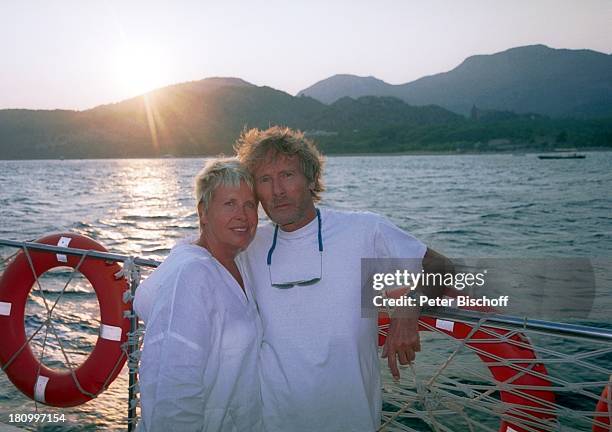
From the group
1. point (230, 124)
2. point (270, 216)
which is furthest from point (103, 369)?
point (230, 124)

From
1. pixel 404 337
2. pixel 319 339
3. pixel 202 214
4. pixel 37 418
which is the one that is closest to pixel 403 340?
pixel 404 337

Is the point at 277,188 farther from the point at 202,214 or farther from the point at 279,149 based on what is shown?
the point at 202,214

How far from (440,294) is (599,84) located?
712ft

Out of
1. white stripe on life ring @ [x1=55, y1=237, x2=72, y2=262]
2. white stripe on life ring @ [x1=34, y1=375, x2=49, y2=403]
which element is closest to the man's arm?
white stripe on life ring @ [x1=55, y1=237, x2=72, y2=262]

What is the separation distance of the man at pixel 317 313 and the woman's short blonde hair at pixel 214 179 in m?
0.20

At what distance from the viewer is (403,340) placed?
73.0 inches

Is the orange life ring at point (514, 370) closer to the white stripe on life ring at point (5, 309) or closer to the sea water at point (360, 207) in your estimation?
the sea water at point (360, 207)

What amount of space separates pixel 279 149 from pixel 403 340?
890 millimetres

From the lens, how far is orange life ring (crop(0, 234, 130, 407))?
2.88 metres

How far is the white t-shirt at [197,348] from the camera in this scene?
1480 millimetres

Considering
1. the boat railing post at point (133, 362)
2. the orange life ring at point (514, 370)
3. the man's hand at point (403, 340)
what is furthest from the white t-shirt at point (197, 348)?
the boat railing post at point (133, 362)

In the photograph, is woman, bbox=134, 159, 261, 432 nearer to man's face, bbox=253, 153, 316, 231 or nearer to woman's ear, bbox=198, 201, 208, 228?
woman's ear, bbox=198, 201, 208, 228

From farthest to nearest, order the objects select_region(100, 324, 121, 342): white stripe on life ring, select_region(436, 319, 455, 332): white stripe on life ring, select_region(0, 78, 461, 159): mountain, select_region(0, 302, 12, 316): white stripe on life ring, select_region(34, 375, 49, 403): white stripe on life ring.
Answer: select_region(0, 78, 461, 159): mountain
select_region(0, 302, 12, 316): white stripe on life ring
select_region(34, 375, 49, 403): white stripe on life ring
select_region(100, 324, 121, 342): white stripe on life ring
select_region(436, 319, 455, 332): white stripe on life ring

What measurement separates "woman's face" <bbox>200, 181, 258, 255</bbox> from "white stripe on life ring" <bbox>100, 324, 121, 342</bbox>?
1366mm
